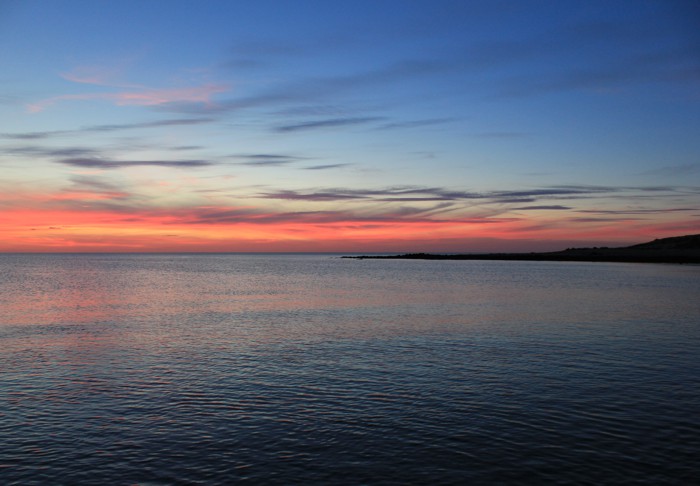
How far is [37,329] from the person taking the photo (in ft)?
128

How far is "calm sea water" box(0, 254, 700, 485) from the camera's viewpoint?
14539mm

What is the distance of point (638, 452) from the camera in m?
15.4

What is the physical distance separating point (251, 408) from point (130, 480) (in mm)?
6204

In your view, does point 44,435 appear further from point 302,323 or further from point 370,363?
point 302,323

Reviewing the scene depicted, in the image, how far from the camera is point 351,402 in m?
20.3

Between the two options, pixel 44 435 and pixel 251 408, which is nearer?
pixel 44 435

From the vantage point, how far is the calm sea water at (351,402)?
14.5 m

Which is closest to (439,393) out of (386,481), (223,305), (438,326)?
(386,481)

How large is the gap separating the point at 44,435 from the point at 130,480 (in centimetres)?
501

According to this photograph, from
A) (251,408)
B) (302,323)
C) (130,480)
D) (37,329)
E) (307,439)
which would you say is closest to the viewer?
(130,480)

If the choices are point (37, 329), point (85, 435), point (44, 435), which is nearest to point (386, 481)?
point (85, 435)

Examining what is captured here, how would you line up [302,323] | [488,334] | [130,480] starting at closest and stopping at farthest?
[130,480] < [488,334] < [302,323]

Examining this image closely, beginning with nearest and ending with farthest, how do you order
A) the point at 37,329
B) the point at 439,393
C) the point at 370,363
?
the point at 439,393 → the point at 370,363 → the point at 37,329

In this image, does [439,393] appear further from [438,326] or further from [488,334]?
[438,326]
